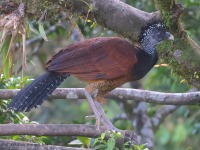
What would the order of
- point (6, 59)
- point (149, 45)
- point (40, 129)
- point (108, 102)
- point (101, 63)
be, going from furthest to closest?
point (108, 102) < point (149, 45) < point (101, 63) < point (6, 59) < point (40, 129)

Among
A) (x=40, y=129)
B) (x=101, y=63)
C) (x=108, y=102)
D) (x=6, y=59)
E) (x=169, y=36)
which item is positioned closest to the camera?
(x=40, y=129)

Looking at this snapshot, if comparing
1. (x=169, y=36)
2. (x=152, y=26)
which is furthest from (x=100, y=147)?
(x=152, y=26)

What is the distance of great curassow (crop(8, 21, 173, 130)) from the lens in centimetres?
430

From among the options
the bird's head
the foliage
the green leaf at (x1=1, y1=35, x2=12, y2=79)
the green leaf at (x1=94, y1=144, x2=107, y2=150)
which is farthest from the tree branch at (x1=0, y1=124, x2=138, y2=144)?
the bird's head

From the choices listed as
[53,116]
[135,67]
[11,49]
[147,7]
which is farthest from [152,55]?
[53,116]

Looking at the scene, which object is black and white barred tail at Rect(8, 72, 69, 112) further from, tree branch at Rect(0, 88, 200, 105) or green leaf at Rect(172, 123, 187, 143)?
green leaf at Rect(172, 123, 187, 143)

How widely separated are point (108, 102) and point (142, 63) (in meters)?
5.36

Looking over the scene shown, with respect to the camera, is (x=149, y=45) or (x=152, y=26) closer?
(x=152, y=26)

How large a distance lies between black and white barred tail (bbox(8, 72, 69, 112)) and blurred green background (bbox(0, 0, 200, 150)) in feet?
0.72

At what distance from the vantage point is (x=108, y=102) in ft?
32.6

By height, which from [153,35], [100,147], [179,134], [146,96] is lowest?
[179,134]

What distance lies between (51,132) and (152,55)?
1.34 metres

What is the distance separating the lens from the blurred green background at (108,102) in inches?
184

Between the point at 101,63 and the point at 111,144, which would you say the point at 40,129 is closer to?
the point at 111,144
